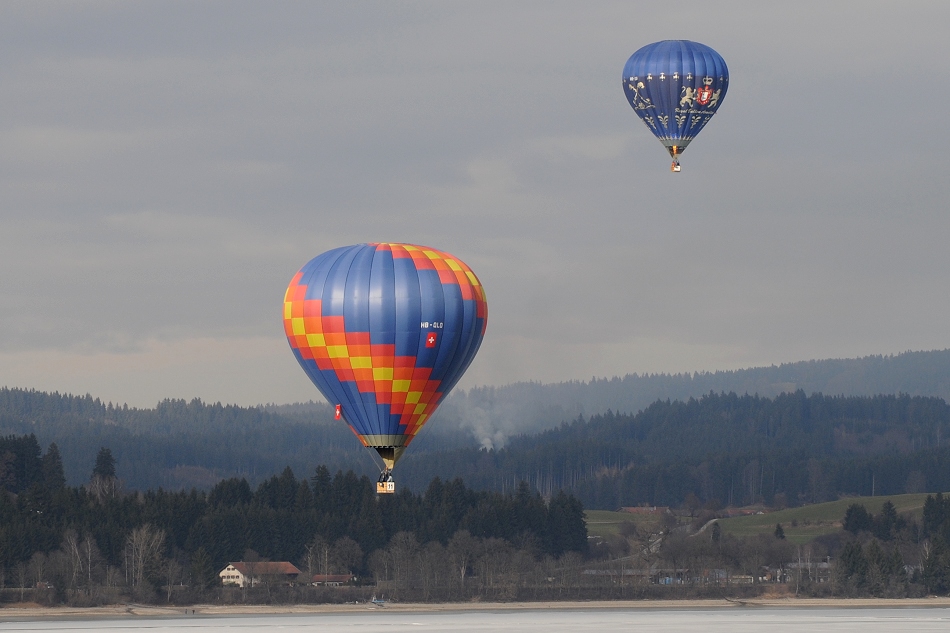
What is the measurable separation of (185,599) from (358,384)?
7477 centimetres

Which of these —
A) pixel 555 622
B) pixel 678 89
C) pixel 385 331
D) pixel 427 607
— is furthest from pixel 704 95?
pixel 427 607

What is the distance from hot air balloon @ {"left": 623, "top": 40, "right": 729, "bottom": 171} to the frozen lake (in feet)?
99.6

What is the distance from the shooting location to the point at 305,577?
167m

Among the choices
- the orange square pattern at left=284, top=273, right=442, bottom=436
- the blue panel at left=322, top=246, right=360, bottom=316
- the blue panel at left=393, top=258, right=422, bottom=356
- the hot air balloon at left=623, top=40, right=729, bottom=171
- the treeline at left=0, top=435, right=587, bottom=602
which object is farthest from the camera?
the treeline at left=0, top=435, right=587, bottom=602

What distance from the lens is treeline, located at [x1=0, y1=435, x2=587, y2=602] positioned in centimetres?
15675

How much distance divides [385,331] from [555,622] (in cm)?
3768

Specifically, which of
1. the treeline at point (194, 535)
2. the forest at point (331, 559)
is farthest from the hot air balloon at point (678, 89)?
the treeline at point (194, 535)

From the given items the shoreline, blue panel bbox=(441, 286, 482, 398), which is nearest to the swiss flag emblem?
blue panel bbox=(441, 286, 482, 398)

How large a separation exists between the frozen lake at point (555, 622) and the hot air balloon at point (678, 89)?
30.3m

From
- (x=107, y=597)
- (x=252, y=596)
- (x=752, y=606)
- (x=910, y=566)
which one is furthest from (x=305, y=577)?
(x=910, y=566)

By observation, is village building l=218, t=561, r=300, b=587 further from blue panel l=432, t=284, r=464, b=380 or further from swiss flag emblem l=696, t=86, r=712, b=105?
blue panel l=432, t=284, r=464, b=380

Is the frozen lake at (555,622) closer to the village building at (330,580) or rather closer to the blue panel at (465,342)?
the blue panel at (465,342)

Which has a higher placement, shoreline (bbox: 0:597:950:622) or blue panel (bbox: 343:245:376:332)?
blue panel (bbox: 343:245:376:332)

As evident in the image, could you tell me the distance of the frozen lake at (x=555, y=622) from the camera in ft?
344
